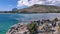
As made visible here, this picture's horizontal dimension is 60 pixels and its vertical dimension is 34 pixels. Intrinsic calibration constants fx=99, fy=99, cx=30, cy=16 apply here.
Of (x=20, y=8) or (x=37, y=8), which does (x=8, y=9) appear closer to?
(x=20, y=8)

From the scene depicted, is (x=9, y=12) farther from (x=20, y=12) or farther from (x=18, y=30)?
(x=18, y=30)

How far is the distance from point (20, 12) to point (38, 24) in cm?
34

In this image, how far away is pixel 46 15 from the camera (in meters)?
1.55

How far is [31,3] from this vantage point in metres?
1.57

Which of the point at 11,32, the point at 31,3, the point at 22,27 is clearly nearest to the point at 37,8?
the point at 31,3

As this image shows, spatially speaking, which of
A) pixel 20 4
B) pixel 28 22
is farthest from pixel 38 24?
pixel 20 4

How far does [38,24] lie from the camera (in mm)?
1524

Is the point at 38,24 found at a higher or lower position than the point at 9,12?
lower

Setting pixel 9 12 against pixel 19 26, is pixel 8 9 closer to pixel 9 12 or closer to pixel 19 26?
pixel 9 12

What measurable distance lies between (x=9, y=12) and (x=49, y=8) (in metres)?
0.64

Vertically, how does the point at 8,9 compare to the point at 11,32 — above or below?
above

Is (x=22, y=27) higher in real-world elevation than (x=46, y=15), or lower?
lower

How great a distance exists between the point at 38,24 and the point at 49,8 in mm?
313

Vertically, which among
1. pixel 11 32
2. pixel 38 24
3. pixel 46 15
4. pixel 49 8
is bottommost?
pixel 11 32
